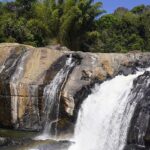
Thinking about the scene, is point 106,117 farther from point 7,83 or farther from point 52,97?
point 7,83

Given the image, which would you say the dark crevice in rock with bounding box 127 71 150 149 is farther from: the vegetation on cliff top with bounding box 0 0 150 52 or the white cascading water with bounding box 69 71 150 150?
the vegetation on cliff top with bounding box 0 0 150 52

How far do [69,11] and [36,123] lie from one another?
1332cm

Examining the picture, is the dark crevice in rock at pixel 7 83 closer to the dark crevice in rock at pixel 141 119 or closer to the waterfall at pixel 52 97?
the waterfall at pixel 52 97

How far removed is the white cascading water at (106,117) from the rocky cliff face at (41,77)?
1.20 feet

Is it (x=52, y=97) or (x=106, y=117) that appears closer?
(x=106, y=117)

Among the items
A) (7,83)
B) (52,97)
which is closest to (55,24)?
(7,83)

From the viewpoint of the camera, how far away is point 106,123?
1620cm

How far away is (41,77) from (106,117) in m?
3.40

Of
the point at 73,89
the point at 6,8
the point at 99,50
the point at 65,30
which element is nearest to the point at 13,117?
the point at 73,89

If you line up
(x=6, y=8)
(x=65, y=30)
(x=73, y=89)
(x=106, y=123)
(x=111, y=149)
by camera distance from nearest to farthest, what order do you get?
(x=111, y=149) → (x=106, y=123) → (x=73, y=89) → (x=65, y=30) → (x=6, y=8)

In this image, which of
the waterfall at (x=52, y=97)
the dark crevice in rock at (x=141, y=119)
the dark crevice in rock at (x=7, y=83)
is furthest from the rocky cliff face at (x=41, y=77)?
the dark crevice in rock at (x=141, y=119)

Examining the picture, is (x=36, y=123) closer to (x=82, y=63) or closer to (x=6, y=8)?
(x=82, y=63)

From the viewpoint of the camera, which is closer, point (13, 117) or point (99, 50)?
point (13, 117)

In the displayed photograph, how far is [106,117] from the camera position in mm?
16406
